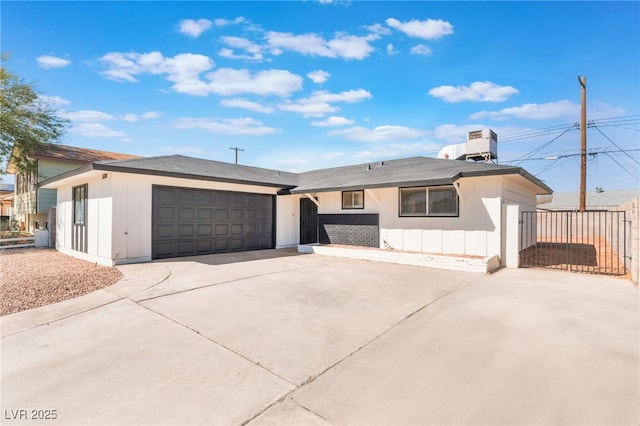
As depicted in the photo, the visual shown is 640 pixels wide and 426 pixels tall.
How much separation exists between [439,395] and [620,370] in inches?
72.2

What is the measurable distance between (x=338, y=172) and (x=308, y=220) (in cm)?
260

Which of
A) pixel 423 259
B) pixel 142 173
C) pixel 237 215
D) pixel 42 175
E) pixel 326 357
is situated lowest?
pixel 326 357

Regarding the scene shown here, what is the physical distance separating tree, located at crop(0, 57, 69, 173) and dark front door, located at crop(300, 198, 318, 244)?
15102mm

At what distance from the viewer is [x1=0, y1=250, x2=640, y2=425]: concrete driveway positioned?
212 cm

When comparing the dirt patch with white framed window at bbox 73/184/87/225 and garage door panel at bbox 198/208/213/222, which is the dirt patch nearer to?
garage door panel at bbox 198/208/213/222

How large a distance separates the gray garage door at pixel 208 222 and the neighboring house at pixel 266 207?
3cm

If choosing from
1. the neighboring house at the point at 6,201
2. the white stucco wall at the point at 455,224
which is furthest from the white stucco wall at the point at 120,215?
the neighboring house at the point at 6,201

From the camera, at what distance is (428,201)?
9445 millimetres

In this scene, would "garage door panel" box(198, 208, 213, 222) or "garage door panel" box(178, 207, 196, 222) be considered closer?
"garage door panel" box(178, 207, 196, 222)

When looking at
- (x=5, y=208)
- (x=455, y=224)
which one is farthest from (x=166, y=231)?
(x=5, y=208)

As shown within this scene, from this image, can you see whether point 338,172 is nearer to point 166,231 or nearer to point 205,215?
point 205,215

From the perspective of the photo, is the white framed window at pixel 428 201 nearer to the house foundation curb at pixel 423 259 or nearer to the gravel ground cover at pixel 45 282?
the house foundation curb at pixel 423 259

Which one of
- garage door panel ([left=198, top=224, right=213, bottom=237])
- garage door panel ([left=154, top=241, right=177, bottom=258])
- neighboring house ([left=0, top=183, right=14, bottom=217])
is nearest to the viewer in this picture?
garage door panel ([left=154, top=241, right=177, bottom=258])

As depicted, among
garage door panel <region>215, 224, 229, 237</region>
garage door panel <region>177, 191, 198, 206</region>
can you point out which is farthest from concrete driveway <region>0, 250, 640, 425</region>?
garage door panel <region>215, 224, 229, 237</region>
